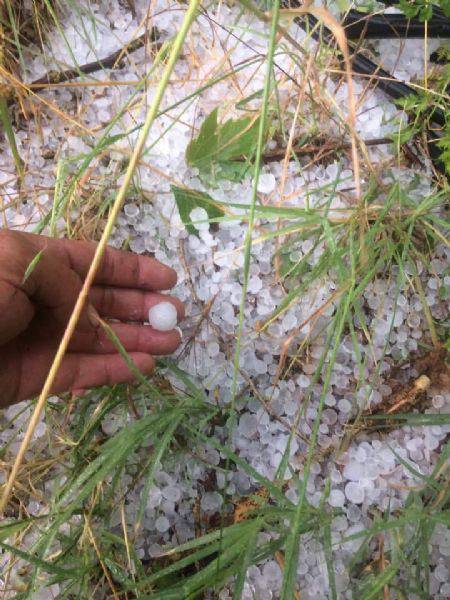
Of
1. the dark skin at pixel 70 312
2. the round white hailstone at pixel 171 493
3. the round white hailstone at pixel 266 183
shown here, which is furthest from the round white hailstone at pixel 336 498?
the round white hailstone at pixel 266 183

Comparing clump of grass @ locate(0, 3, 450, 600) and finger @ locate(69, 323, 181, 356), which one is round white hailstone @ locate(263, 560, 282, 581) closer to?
clump of grass @ locate(0, 3, 450, 600)

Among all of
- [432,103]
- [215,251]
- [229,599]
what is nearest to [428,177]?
[432,103]

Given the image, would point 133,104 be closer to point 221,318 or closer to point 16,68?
point 16,68

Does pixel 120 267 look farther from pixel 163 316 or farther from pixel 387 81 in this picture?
pixel 387 81

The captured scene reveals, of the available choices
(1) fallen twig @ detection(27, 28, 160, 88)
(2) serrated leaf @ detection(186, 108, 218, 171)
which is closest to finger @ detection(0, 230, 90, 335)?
(2) serrated leaf @ detection(186, 108, 218, 171)

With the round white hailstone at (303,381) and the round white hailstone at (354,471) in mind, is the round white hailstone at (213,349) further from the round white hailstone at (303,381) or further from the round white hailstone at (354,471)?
the round white hailstone at (354,471)

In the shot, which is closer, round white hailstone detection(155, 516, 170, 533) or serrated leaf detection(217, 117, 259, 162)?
round white hailstone detection(155, 516, 170, 533)

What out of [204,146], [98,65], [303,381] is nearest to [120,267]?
[204,146]
